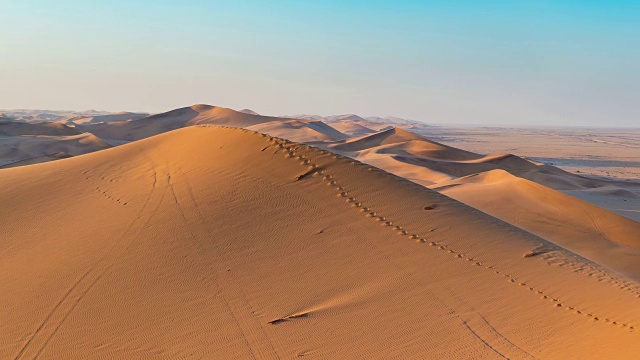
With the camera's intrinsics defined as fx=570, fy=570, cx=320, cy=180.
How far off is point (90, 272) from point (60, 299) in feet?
2.43

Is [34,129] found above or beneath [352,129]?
above

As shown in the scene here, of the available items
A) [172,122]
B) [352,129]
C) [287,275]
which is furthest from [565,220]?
[352,129]

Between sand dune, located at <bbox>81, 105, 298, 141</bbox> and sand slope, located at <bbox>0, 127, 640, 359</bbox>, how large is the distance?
49.5 metres

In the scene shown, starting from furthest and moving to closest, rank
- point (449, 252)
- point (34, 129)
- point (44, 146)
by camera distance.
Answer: point (34, 129) < point (44, 146) < point (449, 252)

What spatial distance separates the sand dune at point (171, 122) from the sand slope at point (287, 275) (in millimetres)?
49522

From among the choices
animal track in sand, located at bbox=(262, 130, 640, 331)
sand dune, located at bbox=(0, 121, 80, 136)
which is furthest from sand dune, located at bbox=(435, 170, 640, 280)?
sand dune, located at bbox=(0, 121, 80, 136)

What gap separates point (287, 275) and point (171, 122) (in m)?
60.3

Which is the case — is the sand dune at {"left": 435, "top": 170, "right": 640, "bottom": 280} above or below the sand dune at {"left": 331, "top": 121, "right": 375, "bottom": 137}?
above

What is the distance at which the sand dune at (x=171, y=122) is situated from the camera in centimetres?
5872

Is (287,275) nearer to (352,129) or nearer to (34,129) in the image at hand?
(34,129)

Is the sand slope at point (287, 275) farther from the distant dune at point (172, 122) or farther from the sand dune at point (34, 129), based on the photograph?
the distant dune at point (172, 122)

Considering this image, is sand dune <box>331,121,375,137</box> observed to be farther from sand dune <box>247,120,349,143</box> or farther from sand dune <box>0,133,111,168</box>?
sand dune <box>0,133,111,168</box>

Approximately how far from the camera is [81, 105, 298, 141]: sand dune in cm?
5872

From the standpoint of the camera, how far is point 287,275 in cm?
720
